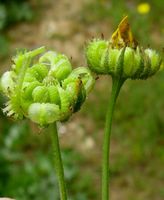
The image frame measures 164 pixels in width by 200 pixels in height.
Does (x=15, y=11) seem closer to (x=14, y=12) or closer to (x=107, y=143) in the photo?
(x=14, y=12)

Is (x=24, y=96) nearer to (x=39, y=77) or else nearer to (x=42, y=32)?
(x=39, y=77)

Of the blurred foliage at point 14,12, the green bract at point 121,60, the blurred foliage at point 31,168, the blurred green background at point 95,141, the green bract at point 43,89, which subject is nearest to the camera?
the green bract at point 43,89

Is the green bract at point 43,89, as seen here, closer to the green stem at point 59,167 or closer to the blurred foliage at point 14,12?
the green stem at point 59,167

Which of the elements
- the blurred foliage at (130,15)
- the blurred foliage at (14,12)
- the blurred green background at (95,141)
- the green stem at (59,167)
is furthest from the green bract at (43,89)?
the blurred foliage at (14,12)

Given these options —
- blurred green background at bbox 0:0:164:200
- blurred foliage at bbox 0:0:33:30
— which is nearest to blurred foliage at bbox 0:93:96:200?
blurred green background at bbox 0:0:164:200

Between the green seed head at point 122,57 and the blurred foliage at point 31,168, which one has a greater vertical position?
the blurred foliage at point 31,168
